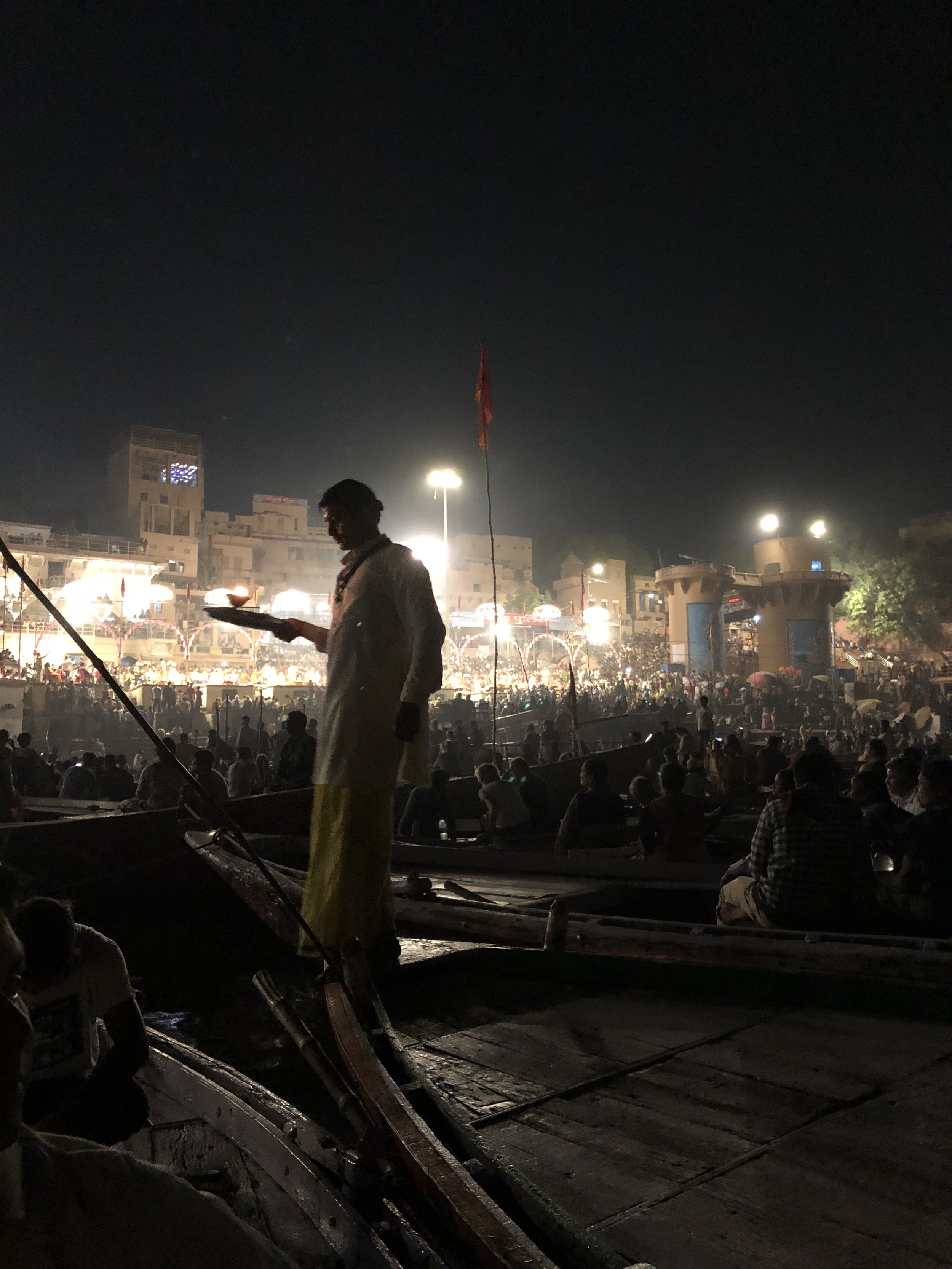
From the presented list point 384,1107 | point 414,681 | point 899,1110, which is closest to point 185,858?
point 414,681

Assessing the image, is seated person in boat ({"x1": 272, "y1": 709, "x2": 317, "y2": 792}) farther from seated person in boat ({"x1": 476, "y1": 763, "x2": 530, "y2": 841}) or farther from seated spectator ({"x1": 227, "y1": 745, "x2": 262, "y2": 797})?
seated spectator ({"x1": 227, "y1": 745, "x2": 262, "y2": 797})

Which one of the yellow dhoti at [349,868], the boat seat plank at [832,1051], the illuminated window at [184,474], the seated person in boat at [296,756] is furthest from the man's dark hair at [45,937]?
the illuminated window at [184,474]

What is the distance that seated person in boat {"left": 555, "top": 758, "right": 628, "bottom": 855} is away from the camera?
25.2 ft

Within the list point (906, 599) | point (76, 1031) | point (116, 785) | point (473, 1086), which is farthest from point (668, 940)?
point (906, 599)

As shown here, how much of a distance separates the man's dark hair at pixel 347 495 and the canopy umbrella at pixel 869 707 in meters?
27.4

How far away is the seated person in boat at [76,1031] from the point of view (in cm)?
221

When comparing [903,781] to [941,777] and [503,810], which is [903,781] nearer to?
[941,777]

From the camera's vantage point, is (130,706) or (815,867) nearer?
(130,706)

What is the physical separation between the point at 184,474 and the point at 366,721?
2651 inches

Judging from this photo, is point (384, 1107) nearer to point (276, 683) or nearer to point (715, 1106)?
point (715, 1106)

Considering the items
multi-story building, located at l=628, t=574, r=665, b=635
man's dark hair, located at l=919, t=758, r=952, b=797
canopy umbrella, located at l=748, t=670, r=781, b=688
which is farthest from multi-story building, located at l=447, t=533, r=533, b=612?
man's dark hair, located at l=919, t=758, r=952, b=797

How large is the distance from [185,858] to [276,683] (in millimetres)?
33441

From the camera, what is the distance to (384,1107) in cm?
193

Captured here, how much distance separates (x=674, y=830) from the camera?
21.4 ft
